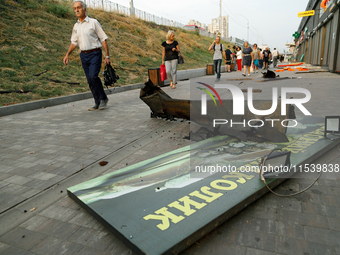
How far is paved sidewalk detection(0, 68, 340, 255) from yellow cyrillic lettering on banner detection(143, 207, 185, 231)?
0.22 meters

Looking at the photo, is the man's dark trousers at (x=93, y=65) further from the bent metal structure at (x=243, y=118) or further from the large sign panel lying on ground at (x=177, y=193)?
the large sign panel lying on ground at (x=177, y=193)

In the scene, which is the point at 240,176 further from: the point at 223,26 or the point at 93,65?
the point at 223,26

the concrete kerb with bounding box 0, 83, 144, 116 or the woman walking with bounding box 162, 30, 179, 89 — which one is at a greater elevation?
the woman walking with bounding box 162, 30, 179, 89

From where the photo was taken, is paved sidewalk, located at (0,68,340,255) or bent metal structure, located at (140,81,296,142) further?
bent metal structure, located at (140,81,296,142)

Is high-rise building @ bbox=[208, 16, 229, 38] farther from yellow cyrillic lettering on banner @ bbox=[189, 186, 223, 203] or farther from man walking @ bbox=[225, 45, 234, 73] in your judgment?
yellow cyrillic lettering on banner @ bbox=[189, 186, 223, 203]

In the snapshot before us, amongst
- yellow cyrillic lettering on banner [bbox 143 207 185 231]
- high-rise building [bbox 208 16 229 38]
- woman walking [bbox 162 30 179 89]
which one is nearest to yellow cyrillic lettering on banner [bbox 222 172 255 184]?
yellow cyrillic lettering on banner [bbox 143 207 185 231]

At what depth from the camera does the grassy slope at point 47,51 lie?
8.77m

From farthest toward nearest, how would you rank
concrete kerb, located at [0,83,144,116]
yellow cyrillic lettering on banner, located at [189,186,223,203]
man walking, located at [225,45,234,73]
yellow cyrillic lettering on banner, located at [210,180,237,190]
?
man walking, located at [225,45,234,73] → concrete kerb, located at [0,83,144,116] → yellow cyrillic lettering on banner, located at [210,180,237,190] → yellow cyrillic lettering on banner, located at [189,186,223,203]

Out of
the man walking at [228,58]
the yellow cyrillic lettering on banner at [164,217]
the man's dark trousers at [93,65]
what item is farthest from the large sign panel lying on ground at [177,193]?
the man walking at [228,58]

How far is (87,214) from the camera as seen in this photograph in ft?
7.24

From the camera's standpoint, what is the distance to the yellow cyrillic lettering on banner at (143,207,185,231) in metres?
1.83

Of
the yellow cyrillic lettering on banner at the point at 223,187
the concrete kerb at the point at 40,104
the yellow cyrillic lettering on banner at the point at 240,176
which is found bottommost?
the yellow cyrillic lettering on banner at the point at 223,187

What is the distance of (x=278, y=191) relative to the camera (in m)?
2.42

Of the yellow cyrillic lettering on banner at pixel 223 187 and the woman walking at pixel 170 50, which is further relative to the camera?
the woman walking at pixel 170 50
